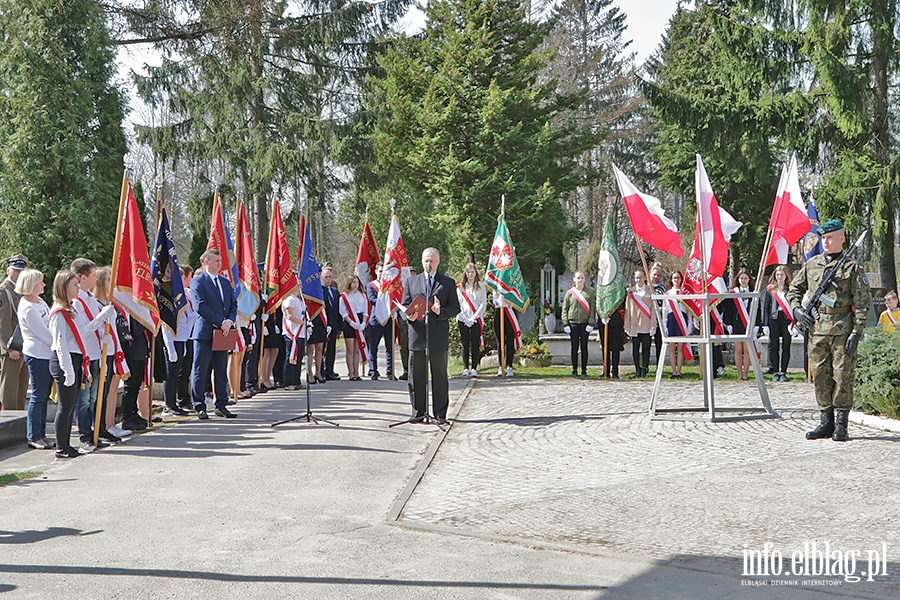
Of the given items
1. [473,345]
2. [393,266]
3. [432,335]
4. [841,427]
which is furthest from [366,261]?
[841,427]

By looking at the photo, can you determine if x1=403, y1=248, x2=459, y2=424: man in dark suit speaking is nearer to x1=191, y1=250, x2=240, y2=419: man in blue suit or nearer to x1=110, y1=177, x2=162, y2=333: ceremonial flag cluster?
x1=191, y1=250, x2=240, y2=419: man in blue suit

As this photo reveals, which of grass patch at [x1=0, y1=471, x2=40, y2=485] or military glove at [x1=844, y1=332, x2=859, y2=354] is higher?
military glove at [x1=844, y1=332, x2=859, y2=354]

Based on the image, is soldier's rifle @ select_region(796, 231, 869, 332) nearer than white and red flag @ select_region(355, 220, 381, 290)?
Yes

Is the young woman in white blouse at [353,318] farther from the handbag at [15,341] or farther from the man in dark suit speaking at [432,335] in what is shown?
the handbag at [15,341]

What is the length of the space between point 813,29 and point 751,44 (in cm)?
178

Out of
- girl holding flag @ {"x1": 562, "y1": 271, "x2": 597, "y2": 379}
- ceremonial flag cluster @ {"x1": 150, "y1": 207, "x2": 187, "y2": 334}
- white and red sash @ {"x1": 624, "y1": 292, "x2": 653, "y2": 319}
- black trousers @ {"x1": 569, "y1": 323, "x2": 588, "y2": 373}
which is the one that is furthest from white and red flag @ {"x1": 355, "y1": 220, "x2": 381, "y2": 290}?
ceremonial flag cluster @ {"x1": 150, "y1": 207, "x2": 187, "y2": 334}

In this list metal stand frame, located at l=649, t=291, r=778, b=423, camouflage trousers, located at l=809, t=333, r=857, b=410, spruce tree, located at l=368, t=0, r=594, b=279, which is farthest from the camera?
spruce tree, located at l=368, t=0, r=594, b=279

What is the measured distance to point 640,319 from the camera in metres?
17.2

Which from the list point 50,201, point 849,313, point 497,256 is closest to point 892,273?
point 497,256

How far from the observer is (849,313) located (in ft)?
31.8

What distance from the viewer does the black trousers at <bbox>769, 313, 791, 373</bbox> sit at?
16750 millimetres

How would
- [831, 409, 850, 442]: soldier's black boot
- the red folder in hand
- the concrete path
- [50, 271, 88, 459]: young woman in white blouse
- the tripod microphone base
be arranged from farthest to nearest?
the red folder in hand < the tripod microphone base < [831, 409, 850, 442]: soldier's black boot < [50, 271, 88, 459]: young woman in white blouse < the concrete path

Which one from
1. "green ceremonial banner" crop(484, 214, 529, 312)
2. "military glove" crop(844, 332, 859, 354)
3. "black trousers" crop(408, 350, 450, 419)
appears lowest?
"black trousers" crop(408, 350, 450, 419)

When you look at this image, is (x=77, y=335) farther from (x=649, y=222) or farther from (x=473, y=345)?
(x=473, y=345)
